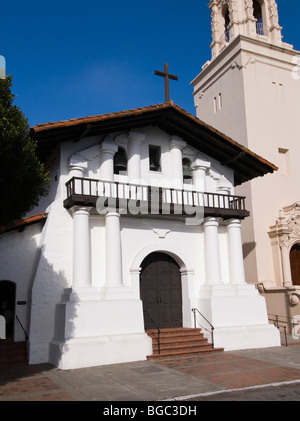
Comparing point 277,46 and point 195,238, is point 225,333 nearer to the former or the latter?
point 195,238

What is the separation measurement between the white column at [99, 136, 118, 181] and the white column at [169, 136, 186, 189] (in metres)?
2.44

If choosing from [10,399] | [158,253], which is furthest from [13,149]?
[158,253]

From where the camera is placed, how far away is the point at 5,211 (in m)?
8.98

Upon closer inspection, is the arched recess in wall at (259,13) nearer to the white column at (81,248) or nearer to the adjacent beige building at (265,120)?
the adjacent beige building at (265,120)

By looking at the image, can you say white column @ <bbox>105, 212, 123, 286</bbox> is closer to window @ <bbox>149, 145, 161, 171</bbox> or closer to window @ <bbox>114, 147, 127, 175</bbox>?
window @ <bbox>114, 147, 127, 175</bbox>

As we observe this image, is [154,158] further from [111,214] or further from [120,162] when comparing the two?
[111,214]

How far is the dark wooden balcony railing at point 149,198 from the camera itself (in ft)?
42.8

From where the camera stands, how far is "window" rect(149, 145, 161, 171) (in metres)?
15.9

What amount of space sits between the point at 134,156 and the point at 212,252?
4.50 metres

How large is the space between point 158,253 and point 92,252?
268 cm

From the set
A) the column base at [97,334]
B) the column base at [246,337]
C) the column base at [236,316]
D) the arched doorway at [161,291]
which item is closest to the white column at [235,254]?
the column base at [236,316]

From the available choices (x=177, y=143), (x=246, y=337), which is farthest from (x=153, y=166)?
(x=246, y=337)

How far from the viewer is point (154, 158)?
1617 centimetres
